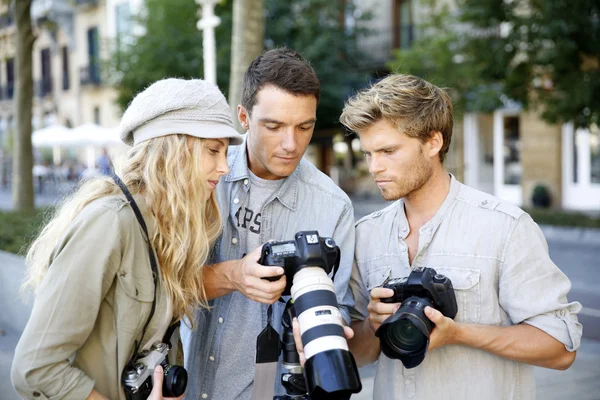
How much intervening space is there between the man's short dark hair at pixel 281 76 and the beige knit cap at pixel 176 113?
13.5 inches

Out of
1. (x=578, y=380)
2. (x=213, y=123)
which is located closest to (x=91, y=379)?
(x=213, y=123)

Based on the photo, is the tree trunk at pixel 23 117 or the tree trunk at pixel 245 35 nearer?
the tree trunk at pixel 245 35

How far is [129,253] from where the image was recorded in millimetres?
1991

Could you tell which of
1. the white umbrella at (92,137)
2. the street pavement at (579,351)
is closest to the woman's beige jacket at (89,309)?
the street pavement at (579,351)

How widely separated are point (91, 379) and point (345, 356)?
0.73m

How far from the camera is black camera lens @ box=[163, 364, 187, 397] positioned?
211 centimetres

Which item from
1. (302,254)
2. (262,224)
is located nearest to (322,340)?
(302,254)

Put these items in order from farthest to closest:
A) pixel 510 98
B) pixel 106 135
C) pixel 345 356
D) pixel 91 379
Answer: pixel 106 135 → pixel 510 98 → pixel 91 379 → pixel 345 356

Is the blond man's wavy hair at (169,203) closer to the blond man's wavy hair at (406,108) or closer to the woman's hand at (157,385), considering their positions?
the woman's hand at (157,385)

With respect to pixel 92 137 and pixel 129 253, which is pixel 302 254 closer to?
pixel 129 253

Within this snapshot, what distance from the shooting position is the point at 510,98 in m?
13.0

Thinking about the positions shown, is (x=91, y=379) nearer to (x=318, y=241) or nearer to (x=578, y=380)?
(x=318, y=241)

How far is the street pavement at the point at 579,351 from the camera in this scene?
16.1 feet

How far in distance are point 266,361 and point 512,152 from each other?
1856 cm
